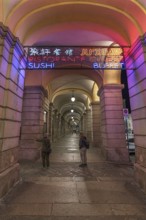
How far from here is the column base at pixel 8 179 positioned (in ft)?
13.7

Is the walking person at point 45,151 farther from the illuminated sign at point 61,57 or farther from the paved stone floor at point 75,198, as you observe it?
the illuminated sign at point 61,57

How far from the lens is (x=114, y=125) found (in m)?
9.60

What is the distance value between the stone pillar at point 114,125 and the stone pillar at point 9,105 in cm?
588

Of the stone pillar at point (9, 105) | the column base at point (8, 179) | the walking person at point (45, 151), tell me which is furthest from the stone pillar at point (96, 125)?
the column base at point (8, 179)

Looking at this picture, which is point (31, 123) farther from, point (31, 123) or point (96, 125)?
point (96, 125)

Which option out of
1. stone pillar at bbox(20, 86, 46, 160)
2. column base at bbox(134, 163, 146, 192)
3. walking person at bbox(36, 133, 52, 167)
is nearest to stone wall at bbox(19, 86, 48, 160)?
stone pillar at bbox(20, 86, 46, 160)

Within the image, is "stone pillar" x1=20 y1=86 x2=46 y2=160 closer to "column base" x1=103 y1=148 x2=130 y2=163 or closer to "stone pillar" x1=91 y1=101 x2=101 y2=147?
"column base" x1=103 y1=148 x2=130 y2=163

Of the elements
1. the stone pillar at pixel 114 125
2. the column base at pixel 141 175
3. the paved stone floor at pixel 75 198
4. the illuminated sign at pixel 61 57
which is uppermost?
the illuminated sign at pixel 61 57

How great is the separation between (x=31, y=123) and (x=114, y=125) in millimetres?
5404

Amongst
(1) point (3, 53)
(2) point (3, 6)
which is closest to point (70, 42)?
(2) point (3, 6)

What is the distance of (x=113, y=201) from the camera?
4.08m

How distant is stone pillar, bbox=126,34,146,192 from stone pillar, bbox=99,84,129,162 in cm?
397

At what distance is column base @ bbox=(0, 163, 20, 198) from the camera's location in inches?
165

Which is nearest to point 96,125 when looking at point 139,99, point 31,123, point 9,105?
point 31,123
